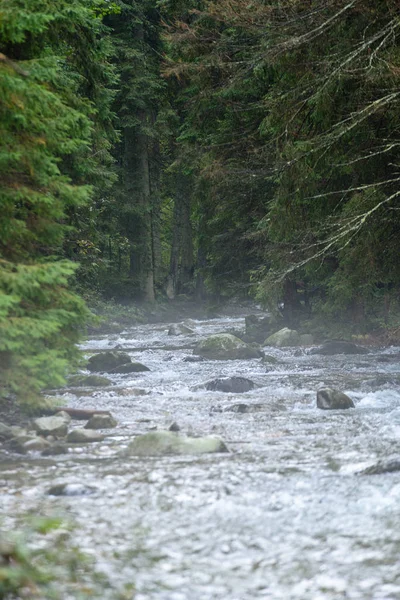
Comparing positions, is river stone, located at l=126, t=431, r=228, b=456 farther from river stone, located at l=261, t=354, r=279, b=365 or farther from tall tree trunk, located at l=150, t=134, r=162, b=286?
tall tree trunk, located at l=150, t=134, r=162, b=286

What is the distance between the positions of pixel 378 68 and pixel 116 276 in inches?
953

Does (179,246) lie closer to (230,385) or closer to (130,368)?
(130,368)

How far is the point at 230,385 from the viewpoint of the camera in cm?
1288

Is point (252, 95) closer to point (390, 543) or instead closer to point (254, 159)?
point (254, 159)

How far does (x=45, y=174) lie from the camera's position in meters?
7.31

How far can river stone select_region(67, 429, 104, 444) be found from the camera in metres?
8.55

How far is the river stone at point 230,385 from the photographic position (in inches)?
504

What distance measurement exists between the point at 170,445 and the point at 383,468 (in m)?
2.34

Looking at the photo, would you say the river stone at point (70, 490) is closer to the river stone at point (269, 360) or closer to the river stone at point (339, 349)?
the river stone at point (269, 360)

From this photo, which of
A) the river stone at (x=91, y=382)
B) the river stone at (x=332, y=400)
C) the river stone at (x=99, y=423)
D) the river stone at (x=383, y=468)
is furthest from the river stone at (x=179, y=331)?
the river stone at (x=383, y=468)

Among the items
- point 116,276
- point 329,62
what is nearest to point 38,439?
point 329,62

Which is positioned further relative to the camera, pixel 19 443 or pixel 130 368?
pixel 130 368

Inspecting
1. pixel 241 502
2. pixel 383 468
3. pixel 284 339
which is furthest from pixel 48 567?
pixel 284 339

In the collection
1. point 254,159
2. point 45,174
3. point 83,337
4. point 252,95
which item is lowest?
point 83,337
